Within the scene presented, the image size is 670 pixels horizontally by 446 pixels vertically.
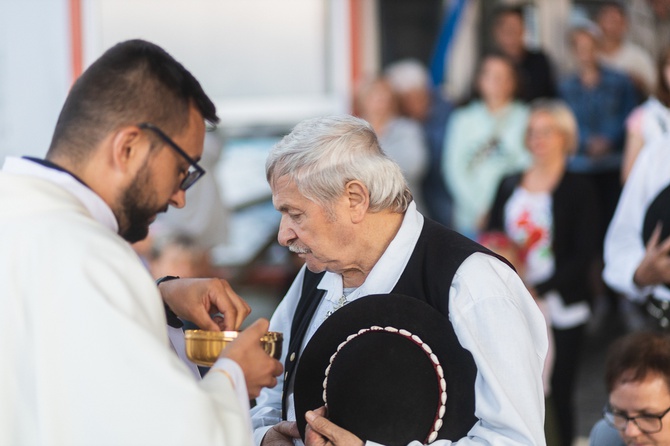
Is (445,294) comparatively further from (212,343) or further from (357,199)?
(212,343)

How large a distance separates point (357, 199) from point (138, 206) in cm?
67

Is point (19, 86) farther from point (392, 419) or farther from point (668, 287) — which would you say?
point (392, 419)

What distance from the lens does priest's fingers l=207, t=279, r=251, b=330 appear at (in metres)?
2.58

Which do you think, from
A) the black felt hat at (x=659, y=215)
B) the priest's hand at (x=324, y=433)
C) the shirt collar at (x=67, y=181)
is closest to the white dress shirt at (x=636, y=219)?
the black felt hat at (x=659, y=215)

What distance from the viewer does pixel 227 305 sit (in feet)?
8.50

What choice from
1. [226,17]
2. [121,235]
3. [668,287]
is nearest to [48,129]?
[226,17]

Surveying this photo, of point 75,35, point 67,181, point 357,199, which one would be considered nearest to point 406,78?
point 75,35

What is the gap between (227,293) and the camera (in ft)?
8.59

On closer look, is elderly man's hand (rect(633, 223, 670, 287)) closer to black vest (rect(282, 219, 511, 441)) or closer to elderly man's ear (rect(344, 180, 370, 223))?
black vest (rect(282, 219, 511, 441))

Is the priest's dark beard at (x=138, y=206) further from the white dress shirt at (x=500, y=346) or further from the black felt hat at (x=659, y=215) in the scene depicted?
the black felt hat at (x=659, y=215)

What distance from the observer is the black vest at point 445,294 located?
242 centimetres

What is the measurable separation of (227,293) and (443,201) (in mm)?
5084

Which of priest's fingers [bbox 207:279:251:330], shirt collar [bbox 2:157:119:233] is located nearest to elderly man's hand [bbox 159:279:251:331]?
priest's fingers [bbox 207:279:251:330]

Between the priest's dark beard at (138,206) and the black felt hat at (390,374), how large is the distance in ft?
1.88
